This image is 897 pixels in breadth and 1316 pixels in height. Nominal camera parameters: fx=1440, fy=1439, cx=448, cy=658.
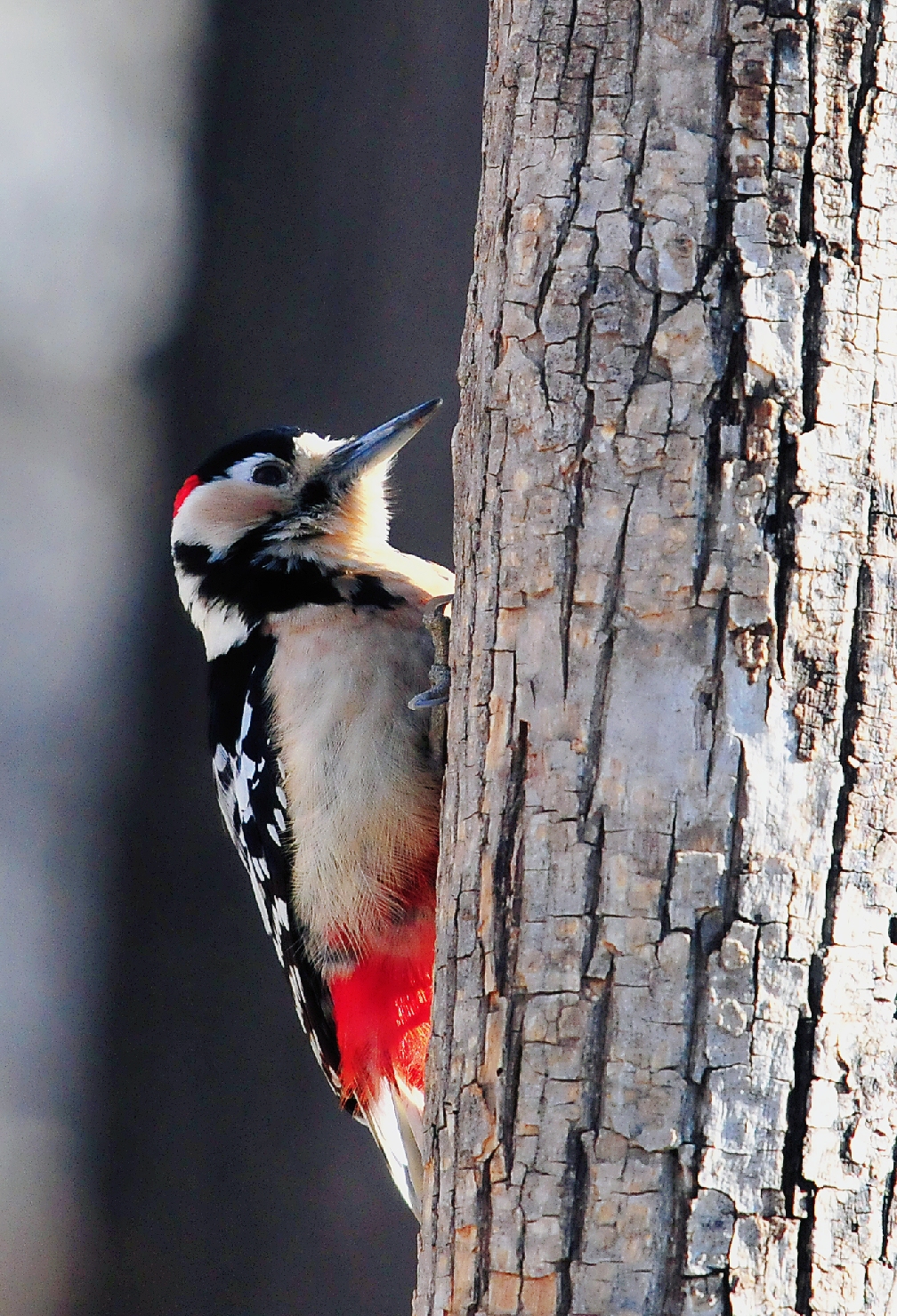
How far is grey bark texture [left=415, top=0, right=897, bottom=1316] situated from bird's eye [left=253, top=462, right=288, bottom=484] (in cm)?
146

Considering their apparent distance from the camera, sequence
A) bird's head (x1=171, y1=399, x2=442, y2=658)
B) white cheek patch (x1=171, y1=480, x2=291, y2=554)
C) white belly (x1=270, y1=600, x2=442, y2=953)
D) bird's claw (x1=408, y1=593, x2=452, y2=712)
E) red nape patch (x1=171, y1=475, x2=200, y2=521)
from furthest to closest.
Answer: red nape patch (x1=171, y1=475, x2=200, y2=521) < white cheek patch (x1=171, y1=480, x2=291, y2=554) < bird's head (x1=171, y1=399, x2=442, y2=658) < white belly (x1=270, y1=600, x2=442, y2=953) < bird's claw (x1=408, y1=593, x2=452, y2=712)

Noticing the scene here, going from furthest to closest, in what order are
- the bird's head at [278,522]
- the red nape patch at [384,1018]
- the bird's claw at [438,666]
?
the bird's head at [278,522] < the red nape patch at [384,1018] < the bird's claw at [438,666]

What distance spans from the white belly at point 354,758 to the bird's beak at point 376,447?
45cm

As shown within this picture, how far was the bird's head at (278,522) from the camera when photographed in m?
2.99

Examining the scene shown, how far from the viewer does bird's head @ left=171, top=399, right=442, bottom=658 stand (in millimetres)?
2992

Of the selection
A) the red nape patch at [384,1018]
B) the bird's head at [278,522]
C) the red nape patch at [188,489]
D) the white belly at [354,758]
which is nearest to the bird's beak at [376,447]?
the bird's head at [278,522]

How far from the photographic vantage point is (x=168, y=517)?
14.8 feet

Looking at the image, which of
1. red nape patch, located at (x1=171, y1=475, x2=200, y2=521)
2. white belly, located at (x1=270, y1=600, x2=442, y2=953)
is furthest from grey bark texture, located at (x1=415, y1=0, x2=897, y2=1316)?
red nape patch, located at (x1=171, y1=475, x2=200, y2=521)

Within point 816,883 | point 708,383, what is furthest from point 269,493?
point 816,883

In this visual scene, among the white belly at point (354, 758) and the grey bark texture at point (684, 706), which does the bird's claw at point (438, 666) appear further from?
the grey bark texture at point (684, 706)

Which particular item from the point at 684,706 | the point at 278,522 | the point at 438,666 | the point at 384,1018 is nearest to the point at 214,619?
the point at 278,522

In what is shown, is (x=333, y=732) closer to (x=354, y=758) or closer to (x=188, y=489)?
(x=354, y=758)

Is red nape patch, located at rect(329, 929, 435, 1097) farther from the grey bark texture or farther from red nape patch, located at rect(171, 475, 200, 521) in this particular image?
red nape patch, located at rect(171, 475, 200, 521)

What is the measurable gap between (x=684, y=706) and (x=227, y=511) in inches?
70.0
